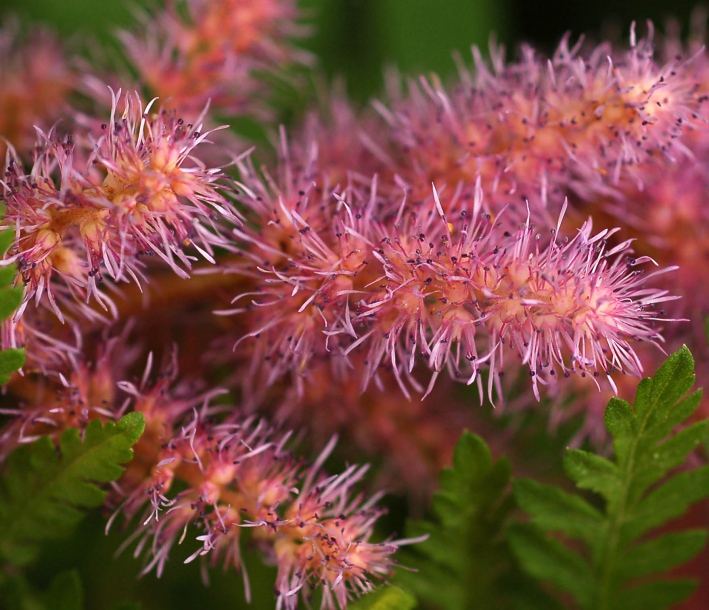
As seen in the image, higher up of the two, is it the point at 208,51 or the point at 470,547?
the point at 208,51

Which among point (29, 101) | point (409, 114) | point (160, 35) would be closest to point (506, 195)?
point (409, 114)

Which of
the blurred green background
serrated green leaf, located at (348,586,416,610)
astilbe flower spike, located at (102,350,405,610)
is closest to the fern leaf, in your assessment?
astilbe flower spike, located at (102,350,405,610)

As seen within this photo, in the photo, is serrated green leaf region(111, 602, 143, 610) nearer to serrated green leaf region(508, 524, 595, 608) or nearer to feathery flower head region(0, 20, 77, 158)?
serrated green leaf region(508, 524, 595, 608)

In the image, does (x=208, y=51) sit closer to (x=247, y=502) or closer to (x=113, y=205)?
(x=113, y=205)

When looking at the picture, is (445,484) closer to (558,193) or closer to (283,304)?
(283,304)

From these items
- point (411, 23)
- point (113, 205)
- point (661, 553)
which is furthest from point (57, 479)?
point (411, 23)

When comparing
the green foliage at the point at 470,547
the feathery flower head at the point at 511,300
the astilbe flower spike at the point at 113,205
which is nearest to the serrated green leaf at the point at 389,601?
the green foliage at the point at 470,547
